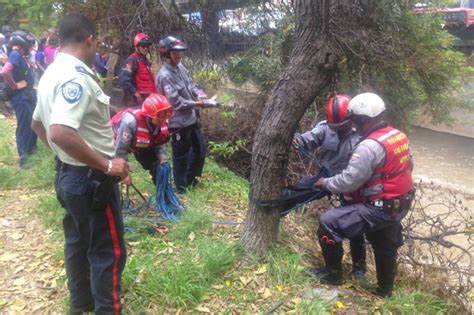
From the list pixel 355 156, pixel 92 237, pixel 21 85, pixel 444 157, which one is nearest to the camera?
pixel 92 237

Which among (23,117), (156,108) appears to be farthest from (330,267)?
(23,117)

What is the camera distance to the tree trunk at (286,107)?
3324 millimetres

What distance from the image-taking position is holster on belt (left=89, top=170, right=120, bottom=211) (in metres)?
2.67

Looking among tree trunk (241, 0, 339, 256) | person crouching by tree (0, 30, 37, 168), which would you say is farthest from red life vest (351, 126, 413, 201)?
person crouching by tree (0, 30, 37, 168)

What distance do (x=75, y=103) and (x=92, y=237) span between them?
87 cm

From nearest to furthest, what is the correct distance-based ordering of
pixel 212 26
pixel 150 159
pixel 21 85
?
1. pixel 150 159
2. pixel 21 85
3. pixel 212 26

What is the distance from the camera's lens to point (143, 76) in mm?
6566

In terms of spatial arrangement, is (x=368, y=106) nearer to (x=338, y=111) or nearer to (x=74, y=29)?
(x=338, y=111)

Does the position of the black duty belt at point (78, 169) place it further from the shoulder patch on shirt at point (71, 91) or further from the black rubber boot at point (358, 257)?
the black rubber boot at point (358, 257)

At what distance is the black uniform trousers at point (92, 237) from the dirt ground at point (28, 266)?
553mm

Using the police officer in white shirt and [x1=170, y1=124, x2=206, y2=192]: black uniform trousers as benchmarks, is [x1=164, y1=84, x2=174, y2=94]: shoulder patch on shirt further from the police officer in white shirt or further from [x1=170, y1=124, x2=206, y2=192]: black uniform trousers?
the police officer in white shirt

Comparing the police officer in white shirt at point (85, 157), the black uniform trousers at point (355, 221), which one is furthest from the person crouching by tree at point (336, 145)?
the police officer in white shirt at point (85, 157)

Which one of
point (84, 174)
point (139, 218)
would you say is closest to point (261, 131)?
point (84, 174)

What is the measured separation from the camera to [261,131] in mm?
3578
